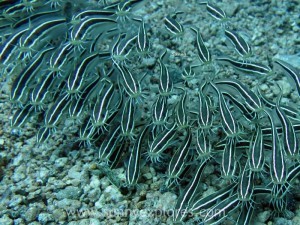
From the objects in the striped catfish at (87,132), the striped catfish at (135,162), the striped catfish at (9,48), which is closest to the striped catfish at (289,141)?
the striped catfish at (135,162)

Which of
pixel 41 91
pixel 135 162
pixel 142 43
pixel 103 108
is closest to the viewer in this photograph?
pixel 135 162

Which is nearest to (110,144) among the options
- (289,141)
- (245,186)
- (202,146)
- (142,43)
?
(202,146)

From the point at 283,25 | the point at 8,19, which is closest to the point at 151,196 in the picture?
the point at 8,19

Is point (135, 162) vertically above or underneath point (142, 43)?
underneath

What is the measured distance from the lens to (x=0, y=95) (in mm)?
6062

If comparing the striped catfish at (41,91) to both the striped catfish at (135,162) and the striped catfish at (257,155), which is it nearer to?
the striped catfish at (135,162)

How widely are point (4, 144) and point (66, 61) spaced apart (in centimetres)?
169

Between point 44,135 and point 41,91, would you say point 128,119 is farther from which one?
point 41,91

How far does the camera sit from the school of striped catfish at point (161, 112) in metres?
4.03

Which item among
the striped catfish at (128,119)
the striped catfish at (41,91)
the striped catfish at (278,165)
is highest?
the striped catfish at (41,91)

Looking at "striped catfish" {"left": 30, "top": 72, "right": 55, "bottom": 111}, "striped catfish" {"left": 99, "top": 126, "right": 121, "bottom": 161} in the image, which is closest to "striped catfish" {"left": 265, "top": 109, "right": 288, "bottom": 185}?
"striped catfish" {"left": 99, "top": 126, "right": 121, "bottom": 161}

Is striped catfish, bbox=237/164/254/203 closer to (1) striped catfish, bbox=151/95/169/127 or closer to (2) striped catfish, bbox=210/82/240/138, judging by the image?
(2) striped catfish, bbox=210/82/240/138

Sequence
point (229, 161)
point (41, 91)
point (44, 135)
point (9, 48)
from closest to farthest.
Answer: point (229, 161), point (44, 135), point (41, 91), point (9, 48)

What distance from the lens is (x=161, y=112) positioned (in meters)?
4.34
